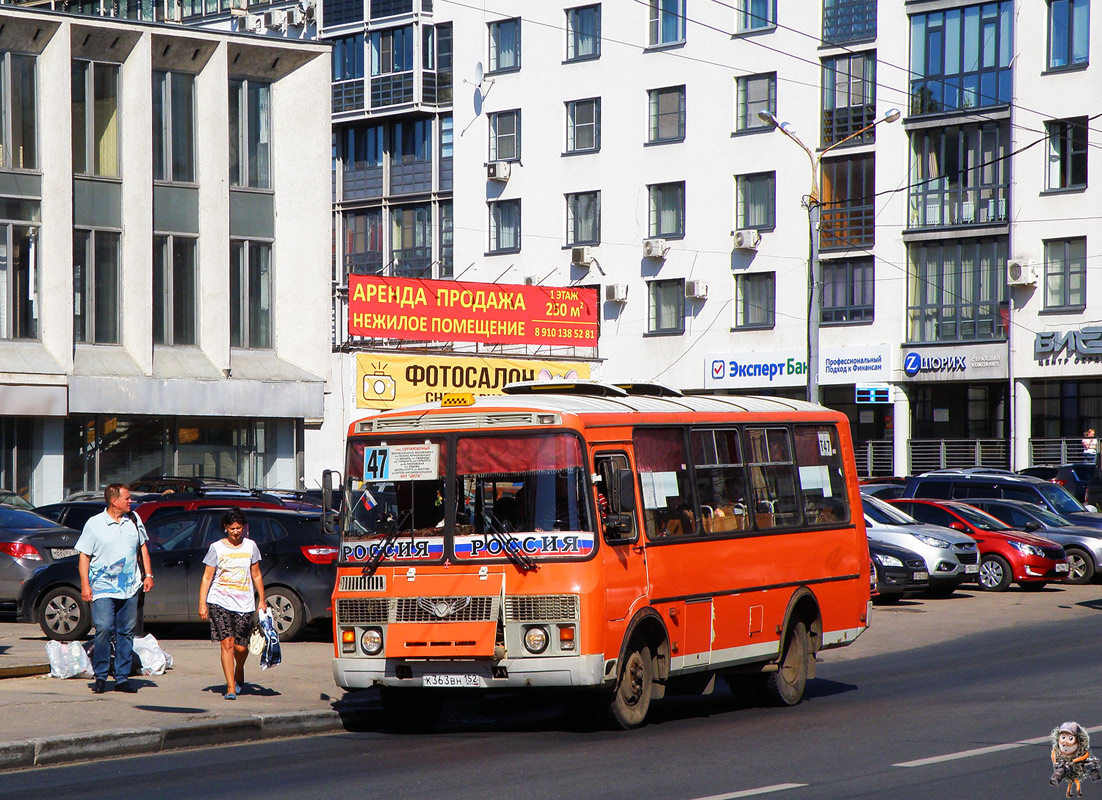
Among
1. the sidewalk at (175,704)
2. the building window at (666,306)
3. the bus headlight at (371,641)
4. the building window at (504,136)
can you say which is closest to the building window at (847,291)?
the building window at (666,306)

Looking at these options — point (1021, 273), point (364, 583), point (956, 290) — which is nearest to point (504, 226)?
point (956, 290)

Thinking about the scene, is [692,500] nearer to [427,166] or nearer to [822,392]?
[822,392]

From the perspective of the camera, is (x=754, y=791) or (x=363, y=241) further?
(x=363, y=241)

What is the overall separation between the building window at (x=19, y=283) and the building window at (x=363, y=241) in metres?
32.5

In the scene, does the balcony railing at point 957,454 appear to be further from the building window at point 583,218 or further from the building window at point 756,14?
the building window at point 756,14

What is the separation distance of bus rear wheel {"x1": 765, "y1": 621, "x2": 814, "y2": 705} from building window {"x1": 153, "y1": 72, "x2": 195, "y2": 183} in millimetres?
22698

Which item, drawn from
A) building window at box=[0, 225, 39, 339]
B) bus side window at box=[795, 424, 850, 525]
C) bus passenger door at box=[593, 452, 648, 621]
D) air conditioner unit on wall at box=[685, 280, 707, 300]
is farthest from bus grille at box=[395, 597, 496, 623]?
air conditioner unit on wall at box=[685, 280, 707, 300]

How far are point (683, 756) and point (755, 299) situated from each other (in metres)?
42.0

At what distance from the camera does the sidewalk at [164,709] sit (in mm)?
10516

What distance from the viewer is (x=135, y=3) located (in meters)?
42.6

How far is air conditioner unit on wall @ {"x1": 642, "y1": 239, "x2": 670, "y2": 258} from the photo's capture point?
52444 millimetres

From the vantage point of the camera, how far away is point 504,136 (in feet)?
187

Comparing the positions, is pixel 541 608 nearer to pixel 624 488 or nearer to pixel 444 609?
pixel 444 609

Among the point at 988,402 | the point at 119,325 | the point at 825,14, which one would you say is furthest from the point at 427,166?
the point at 119,325
